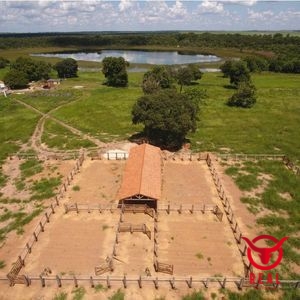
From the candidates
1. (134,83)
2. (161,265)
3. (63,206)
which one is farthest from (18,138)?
(134,83)

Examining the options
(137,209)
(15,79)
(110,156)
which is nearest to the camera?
(137,209)

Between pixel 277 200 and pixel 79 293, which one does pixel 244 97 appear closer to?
pixel 277 200

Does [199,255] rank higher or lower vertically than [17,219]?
higher

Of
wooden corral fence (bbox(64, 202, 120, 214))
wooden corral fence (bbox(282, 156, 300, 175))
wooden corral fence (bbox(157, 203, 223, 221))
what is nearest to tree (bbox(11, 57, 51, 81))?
wooden corral fence (bbox(64, 202, 120, 214))

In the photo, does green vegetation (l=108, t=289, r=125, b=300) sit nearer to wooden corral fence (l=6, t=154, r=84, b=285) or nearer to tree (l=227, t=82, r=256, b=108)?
wooden corral fence (l=6, t=154, r=84, b=285)

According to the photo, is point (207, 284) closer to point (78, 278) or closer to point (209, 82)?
point (78, 278)

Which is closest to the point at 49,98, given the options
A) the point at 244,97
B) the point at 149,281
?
the point at 244,97
